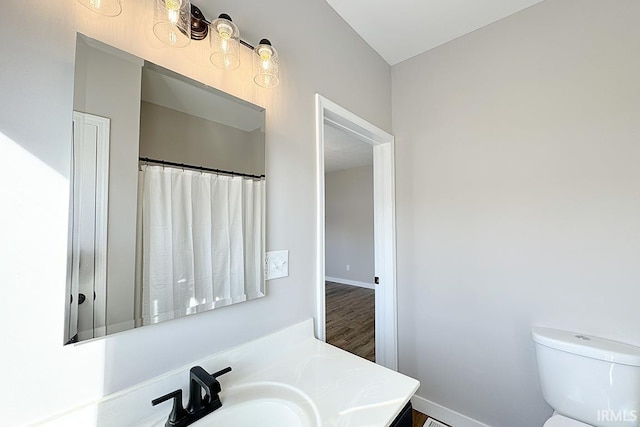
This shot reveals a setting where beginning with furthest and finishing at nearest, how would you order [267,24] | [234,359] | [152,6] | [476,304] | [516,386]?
1. [476,304]
2. [516,386]
3. [267,24]
4. [234,359]
5. [152,6]

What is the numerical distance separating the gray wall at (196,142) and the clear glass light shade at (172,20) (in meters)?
0.23

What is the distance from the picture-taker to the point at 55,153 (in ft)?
2.01

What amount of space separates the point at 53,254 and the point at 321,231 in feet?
3.17

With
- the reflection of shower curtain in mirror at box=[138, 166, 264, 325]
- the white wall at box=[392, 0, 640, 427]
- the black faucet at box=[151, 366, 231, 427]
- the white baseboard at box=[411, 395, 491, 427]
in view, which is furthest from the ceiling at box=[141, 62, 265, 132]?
the white baseboard at box=[411, 395, 491, 427]

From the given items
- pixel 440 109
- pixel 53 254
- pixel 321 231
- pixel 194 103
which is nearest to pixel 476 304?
pixel 321 231

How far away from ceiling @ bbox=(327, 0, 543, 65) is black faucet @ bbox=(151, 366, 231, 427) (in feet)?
6.22

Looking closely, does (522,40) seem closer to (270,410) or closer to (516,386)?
(516,386)

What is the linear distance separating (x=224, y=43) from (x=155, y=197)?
601mm

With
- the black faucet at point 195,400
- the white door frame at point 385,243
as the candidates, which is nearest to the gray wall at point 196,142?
the black faucet at point 195,400

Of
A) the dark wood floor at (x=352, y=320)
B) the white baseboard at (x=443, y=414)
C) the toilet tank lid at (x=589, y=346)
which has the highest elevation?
the toilet tank lid at (x=589, y=346)

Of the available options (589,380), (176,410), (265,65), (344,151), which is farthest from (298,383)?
(344,151)

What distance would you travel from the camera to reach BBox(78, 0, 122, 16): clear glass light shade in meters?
0.64

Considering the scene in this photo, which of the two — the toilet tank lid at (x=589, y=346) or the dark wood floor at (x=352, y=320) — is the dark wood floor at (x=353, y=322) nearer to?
the dark wood floor at (x=352, y=320)
